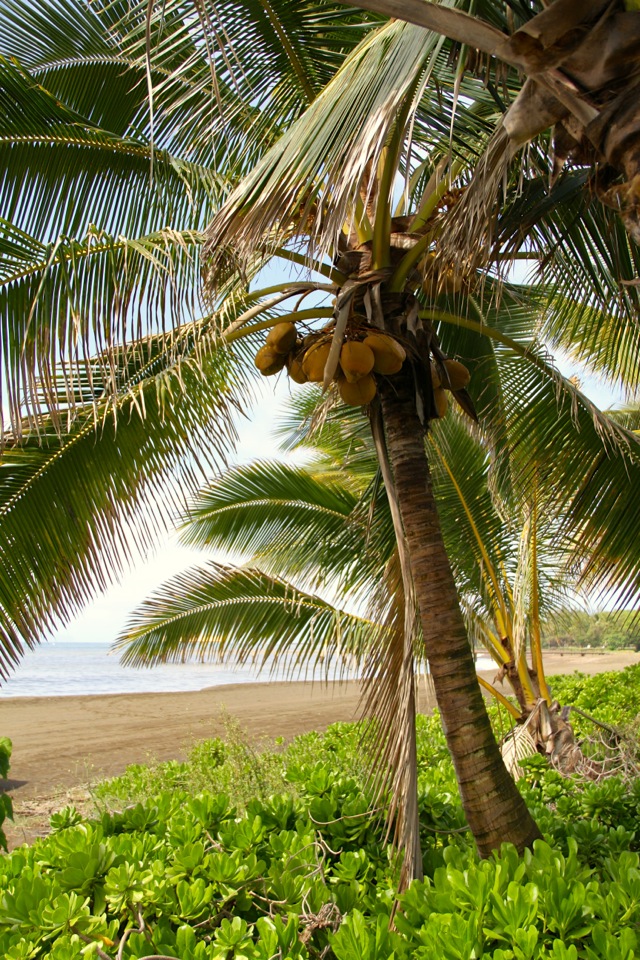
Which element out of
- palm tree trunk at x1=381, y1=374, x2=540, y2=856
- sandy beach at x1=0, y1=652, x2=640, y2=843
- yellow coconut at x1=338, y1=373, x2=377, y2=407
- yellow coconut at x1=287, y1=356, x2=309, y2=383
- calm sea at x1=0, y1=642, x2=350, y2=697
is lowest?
calm sea at x1=0, y1=642, x2=350, y2=697

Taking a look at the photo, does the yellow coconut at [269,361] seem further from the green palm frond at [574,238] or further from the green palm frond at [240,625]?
the green palm frond at [240,625]

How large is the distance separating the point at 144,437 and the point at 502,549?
355cm

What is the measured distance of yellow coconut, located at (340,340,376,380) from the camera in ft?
9.66

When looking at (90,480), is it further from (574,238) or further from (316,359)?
(574,238)

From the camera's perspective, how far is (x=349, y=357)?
295 centimetres

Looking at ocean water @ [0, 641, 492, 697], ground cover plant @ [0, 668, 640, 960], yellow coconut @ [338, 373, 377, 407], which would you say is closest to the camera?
ground cover plant @ [0, 668, 640, 960]

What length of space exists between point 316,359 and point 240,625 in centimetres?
378

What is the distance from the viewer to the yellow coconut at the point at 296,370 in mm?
3270

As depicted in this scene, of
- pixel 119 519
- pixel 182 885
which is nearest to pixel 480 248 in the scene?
pixel 119 519

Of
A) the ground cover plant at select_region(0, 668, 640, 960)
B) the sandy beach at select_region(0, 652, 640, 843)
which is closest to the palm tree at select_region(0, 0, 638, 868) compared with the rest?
the ground cover plant at select_region(0, 668, 640, 960)

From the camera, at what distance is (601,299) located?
3795mm

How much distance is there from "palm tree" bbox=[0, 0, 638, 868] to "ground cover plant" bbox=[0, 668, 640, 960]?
0.54 m

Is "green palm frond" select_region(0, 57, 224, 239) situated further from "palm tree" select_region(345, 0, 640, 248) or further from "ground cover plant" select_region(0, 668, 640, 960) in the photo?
"ground cover plant" select_region(0, 668, 640, 960)

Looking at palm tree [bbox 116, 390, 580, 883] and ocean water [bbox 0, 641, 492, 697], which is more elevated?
palm tree [bbox 116, 390, 580, 883]
